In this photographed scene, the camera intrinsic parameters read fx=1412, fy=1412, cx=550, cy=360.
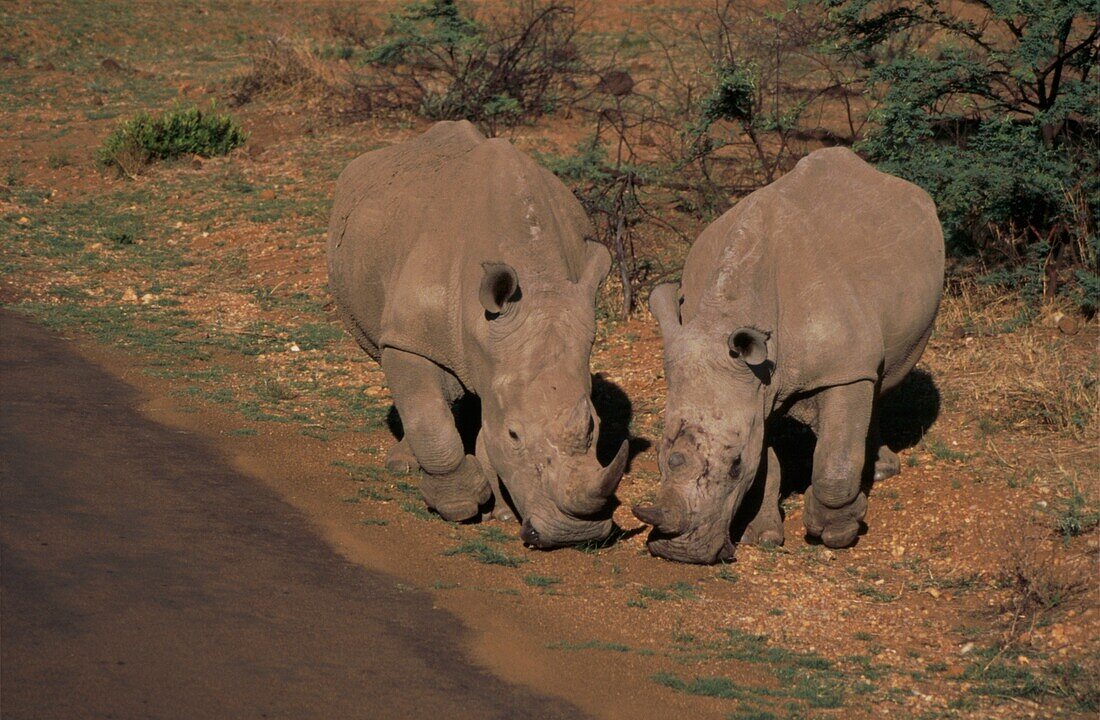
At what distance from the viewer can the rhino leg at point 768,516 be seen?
802 centimetres

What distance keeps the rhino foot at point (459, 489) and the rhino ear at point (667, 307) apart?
132cm

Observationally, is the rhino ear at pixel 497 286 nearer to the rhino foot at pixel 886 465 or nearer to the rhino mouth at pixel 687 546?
the rhino mouth at pixel 687 546

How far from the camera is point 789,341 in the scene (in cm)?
775

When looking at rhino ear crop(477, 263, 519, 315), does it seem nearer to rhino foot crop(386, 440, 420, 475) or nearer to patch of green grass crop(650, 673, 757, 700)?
rhino foot crop(386, 440, 420, 475)

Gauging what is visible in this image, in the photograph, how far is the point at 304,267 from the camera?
14.5 m

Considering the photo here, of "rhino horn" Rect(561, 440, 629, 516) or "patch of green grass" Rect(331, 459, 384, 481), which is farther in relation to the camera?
"patch of green grass" Rect(331, 459, 384, 481)

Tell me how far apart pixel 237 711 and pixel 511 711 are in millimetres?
1086

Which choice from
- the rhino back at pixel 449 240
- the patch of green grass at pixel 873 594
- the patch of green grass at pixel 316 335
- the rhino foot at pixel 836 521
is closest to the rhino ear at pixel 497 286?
the rhino back at pixel 449 240

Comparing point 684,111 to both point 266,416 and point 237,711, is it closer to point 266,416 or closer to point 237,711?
point 266,416

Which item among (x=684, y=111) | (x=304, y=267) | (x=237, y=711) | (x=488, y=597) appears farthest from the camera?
(x=684, y=111)

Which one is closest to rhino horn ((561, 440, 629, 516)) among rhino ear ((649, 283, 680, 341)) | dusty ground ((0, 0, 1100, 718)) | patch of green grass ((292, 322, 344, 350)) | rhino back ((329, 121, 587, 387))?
→ dusty ground ((0, 0, 1100, 718))

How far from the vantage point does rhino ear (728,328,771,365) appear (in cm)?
712

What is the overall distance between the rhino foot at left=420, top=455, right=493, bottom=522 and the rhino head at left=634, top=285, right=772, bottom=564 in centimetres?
114

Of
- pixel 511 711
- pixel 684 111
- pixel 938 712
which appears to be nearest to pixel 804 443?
pixel 938 712
